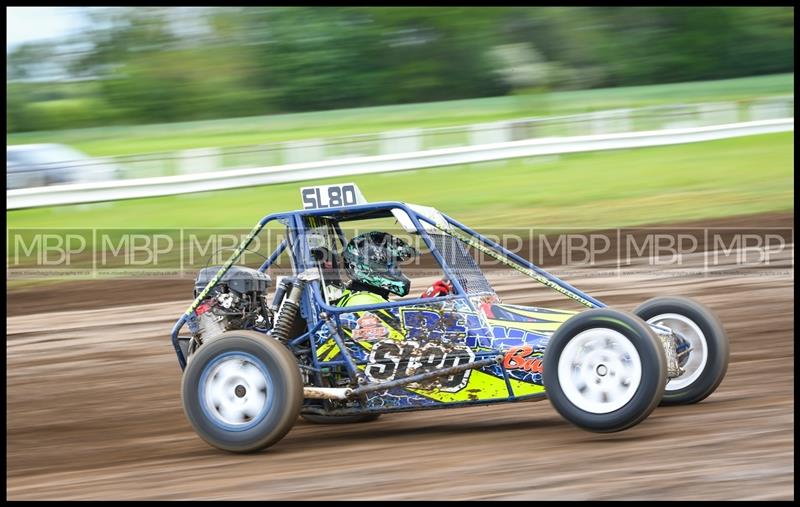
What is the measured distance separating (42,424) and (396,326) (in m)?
3.00

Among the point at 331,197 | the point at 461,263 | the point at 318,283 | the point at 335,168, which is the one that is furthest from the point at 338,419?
the point at 335,168

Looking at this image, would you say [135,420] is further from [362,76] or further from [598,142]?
[362,76]

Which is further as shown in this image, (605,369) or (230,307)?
(230,307)

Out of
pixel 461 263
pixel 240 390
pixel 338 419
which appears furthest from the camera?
pixel 338 419

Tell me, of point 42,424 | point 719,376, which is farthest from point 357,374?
point 42,424

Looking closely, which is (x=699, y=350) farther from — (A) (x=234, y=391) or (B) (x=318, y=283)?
(A) (x=234, y=391)

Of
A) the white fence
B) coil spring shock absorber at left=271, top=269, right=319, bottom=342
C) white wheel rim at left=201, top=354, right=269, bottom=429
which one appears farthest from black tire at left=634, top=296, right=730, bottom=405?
the white fence

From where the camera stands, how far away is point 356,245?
6.42 meters

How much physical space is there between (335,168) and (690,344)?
31.9ft

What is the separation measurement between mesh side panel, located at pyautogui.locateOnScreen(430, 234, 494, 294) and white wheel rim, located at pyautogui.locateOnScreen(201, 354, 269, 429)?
1288 millimetres

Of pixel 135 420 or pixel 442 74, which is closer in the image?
pixel 135 420

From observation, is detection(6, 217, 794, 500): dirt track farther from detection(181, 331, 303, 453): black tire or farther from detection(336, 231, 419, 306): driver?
detection(336, 231, 419, 306): driver

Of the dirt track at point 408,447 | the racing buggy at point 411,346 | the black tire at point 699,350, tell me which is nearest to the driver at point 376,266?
the racing buggy at point 411,346

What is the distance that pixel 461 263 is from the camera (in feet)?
20.8
